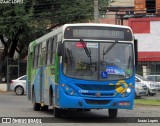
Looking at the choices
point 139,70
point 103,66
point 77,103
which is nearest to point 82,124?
point 77,103

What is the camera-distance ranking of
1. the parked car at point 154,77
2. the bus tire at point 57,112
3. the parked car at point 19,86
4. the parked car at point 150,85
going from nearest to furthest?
the bus tire at point 57,112, the parked car at point 150,85, the parked car at point 154,77, the parked car at point 19,86

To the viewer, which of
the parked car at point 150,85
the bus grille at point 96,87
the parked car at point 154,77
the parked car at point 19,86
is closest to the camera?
the bus grille at point 96,87

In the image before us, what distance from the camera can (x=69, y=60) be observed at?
15.5 meters

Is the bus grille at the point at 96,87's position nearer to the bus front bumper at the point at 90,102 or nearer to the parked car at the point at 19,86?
the bus front bumper at the point at 90,102

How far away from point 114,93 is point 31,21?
92.5 feet

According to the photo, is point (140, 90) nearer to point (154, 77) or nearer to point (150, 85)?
point (150, 85)

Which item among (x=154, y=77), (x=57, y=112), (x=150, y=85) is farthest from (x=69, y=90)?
(x=154, y=77)

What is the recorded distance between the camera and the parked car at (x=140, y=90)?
3127 cm

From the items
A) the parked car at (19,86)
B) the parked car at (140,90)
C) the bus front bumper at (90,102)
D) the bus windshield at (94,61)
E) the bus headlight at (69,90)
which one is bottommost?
the parked car at (19,86)

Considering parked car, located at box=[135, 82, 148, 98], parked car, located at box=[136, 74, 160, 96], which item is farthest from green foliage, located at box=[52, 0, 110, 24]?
parked car, located at box=[135, 82, 148, 98]

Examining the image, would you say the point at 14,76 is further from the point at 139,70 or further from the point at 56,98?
the point at 56,98

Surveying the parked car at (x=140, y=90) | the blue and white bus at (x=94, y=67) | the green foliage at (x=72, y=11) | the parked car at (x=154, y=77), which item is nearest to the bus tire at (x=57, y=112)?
the blue and white bus at (x=94, y=67)

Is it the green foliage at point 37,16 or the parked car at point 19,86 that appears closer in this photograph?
the parked car at point 19,86

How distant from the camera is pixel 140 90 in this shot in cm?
3138
